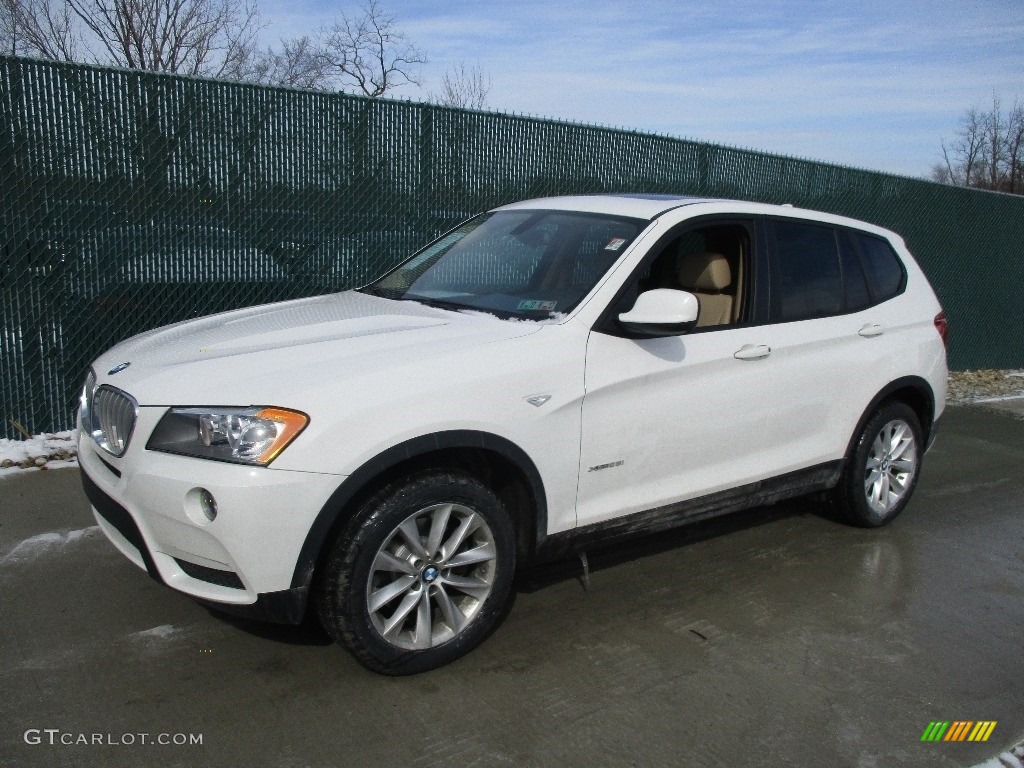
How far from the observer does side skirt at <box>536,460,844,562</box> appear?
376cm

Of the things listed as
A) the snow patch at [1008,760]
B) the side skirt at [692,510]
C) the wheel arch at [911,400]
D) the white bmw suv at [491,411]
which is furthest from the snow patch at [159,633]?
the wheel arch at [911,400]

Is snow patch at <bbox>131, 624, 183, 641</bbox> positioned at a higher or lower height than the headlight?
lower

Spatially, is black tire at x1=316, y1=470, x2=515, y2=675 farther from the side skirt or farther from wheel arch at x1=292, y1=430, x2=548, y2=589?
the side skirt

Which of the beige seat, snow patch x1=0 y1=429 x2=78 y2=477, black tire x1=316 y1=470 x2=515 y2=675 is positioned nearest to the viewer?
black tire x1=316 y1=470 x2=515 y2=675

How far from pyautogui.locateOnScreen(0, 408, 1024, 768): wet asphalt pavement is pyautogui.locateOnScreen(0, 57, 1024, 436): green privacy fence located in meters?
1.71

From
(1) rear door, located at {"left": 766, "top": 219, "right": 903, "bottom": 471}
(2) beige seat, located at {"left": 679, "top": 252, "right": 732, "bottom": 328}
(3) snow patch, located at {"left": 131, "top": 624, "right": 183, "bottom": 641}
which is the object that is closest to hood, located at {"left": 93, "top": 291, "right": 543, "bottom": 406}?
(3) snow patch, located at {"left": 131, "top": 624, "right": 183, "bottom": 641}

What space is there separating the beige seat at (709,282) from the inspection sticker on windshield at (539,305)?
0.94 meters

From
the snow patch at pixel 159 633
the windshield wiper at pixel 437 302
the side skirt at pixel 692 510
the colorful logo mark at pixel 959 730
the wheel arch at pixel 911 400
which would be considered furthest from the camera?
the wheel arch at pixel 911 400

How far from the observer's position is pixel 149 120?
6.31 meters

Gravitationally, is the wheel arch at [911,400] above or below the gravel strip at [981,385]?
above

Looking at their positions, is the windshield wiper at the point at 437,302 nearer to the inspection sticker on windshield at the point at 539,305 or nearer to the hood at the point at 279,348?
the hood at the point at 279,348

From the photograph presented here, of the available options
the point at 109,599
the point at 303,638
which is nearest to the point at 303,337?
the point at 303,638

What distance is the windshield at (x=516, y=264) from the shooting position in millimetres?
4008

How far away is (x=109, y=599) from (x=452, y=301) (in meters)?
1.98
